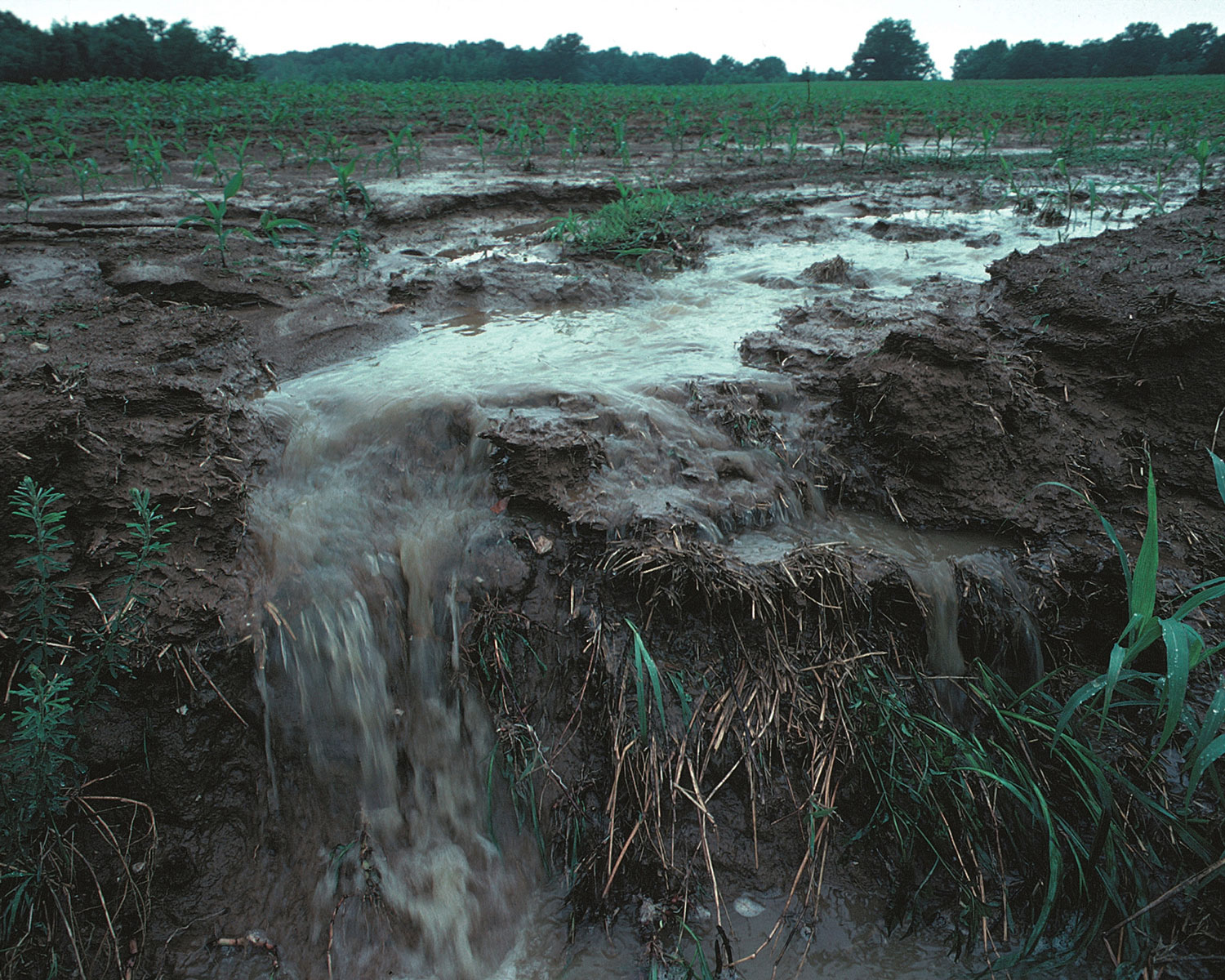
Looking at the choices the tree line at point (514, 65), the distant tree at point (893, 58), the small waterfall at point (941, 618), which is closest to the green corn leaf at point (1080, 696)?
the small waterfall at point (941, 618)

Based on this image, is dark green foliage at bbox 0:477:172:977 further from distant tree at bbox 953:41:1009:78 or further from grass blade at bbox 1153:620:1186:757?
distant tree at bbox 953:41:1009:78

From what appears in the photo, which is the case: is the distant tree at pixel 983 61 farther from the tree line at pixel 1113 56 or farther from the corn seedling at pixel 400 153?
the corn seedling at pixel 400 153

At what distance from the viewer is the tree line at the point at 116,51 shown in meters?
20.1

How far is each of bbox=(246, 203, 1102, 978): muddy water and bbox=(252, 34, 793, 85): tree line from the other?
33.6 meters

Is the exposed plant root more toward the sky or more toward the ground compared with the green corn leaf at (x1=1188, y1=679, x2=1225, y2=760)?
more toward the ground

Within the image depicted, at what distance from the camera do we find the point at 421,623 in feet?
7.56

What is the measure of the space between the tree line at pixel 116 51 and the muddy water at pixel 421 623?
2386 centimetres

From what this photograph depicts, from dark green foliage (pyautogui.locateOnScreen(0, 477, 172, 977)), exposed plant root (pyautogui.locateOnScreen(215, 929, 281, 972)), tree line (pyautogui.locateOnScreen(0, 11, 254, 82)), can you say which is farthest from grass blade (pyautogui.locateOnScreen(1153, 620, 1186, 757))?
tree line (pyautogui.locateOnScreen(0, 11, 254, 82))

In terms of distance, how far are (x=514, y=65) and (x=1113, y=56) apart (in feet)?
126

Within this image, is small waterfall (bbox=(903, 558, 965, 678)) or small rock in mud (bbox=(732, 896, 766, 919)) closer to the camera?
small rock in mud (bbox=(732, 896, 766, 919))

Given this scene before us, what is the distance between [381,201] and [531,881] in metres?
5.60

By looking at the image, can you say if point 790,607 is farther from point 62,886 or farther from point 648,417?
point 62,886

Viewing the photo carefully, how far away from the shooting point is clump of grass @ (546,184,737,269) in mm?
5039

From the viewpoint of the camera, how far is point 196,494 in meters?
2.37
